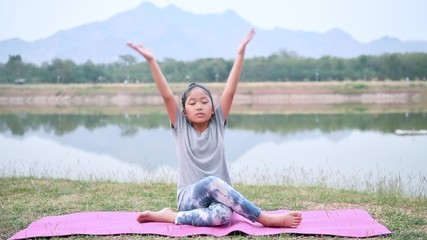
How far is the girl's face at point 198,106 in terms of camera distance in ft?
14.7

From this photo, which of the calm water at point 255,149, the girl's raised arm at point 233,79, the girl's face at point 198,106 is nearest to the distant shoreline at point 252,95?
the calm water at point 255,149

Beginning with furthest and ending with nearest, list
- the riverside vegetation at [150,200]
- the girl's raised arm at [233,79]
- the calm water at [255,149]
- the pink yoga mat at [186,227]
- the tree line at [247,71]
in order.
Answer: the tree line at [247,71] → the calm water at [255,149] → the riverside vegetation at [150,200] → the girl's raised arm at [233,79] → the pink yoga mat at [186,227]

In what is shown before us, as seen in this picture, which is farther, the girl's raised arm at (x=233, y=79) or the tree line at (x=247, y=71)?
the tree line at (x=247, y=71)

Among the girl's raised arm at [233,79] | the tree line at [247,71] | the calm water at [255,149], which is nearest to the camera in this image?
the girl's raised arm at [233,79]

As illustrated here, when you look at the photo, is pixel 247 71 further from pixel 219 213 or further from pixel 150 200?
pixel 219 213

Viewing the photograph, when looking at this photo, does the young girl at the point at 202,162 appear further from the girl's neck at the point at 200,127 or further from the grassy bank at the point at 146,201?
the grassy bank at the point at 146,201

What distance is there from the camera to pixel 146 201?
Answer: 5957 millimetres

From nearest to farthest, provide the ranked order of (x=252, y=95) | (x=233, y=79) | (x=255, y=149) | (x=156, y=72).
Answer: (x=156, y=72)
(x=233, y=79)
(x=255, y=149)
(x=252, y=95)

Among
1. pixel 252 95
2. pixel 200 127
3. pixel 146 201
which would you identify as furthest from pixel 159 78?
pixel 252 95

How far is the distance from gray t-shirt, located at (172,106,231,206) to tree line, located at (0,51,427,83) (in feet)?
174

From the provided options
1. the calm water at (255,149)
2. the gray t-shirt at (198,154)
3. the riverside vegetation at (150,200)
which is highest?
the gray t-shirt at (198,154)

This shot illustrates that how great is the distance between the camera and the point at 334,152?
570 inches

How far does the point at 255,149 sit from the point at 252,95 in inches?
1053

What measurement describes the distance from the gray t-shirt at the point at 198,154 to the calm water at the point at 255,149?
3.82 meters
